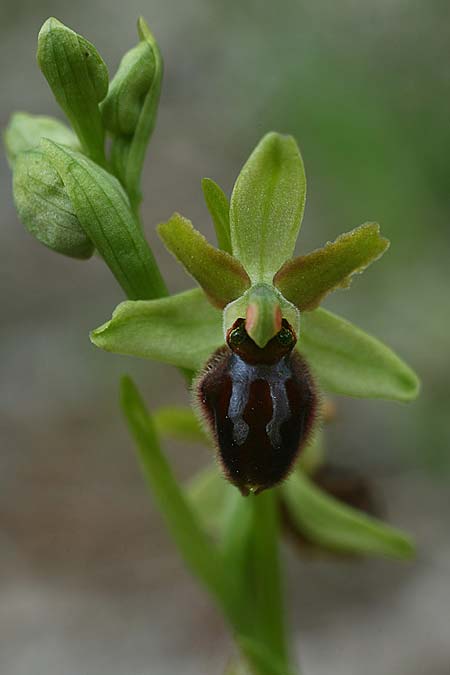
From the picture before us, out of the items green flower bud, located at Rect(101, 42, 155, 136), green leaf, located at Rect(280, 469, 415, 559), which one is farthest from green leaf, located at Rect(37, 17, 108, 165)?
green leaf, located at Rect(280, 469, 415, 559)

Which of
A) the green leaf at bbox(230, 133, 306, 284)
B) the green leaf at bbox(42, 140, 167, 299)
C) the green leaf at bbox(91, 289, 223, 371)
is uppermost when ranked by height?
the green leaf at bbox(42, 140, 167, 299)

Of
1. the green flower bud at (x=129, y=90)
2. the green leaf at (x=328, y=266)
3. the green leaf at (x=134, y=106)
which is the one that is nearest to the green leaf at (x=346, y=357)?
the green leaf at (x=328, y=266)

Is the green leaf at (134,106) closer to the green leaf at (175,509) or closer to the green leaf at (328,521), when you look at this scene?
the green leaf at (175,509)

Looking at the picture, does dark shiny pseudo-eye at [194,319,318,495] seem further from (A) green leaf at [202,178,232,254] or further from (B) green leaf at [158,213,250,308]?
(A) green leaf at [202,178,232,254]

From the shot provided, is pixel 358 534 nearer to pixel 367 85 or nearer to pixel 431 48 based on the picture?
pixel 367 85

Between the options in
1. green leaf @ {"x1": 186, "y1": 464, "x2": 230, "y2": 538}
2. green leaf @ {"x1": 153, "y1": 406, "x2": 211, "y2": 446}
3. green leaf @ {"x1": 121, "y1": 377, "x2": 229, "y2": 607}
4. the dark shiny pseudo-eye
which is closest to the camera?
the dark shiny pseudo-eye

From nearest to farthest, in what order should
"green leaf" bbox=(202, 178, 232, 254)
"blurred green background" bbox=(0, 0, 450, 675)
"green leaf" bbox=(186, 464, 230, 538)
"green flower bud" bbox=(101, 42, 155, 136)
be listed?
"green leaf" bbox=(202, 178, 232, 254) → "green flower bud" bbox=(101, 42, 155, 136) → "green leaf" bbox=(186, 464, 230, 538) → "blurred green background" bbox=(0, 0, 450, 675)

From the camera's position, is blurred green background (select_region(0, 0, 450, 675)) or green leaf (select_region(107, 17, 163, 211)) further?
blurred green background (select_region(0, 0, 450, 675))
